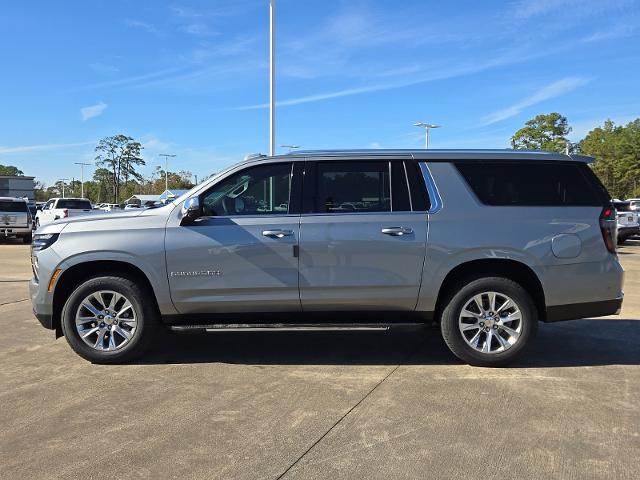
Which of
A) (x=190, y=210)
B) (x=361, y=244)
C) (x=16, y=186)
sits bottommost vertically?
(x=361, y=244)

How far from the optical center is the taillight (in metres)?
5.18

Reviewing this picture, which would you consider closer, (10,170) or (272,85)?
(272,85)

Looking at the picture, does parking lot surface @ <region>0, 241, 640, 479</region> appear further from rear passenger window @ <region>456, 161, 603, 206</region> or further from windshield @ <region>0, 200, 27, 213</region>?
windshield @ <region>0, 200, 27, 213</region>

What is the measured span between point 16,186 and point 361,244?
242ft

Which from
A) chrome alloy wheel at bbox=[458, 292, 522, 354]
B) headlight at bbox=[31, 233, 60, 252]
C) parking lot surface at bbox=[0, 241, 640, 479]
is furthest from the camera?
headlight at bbox=[31, 233, 60, 252]

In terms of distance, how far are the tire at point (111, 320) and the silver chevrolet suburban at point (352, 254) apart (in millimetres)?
13

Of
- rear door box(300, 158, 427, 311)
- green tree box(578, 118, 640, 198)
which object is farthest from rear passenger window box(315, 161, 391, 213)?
green tree box(578, 118, 640, 198)

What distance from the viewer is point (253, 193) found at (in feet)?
17.4

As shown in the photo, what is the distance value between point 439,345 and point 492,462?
9.08 ft

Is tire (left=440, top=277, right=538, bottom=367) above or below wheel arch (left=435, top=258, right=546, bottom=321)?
below

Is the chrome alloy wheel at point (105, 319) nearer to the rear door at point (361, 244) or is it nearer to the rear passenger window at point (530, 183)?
the rear door at point (361, 244)

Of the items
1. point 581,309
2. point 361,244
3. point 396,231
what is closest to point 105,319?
point 361,244

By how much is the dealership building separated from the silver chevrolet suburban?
68400mm

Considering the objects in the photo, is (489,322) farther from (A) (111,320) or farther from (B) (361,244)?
(A) (111,320)
